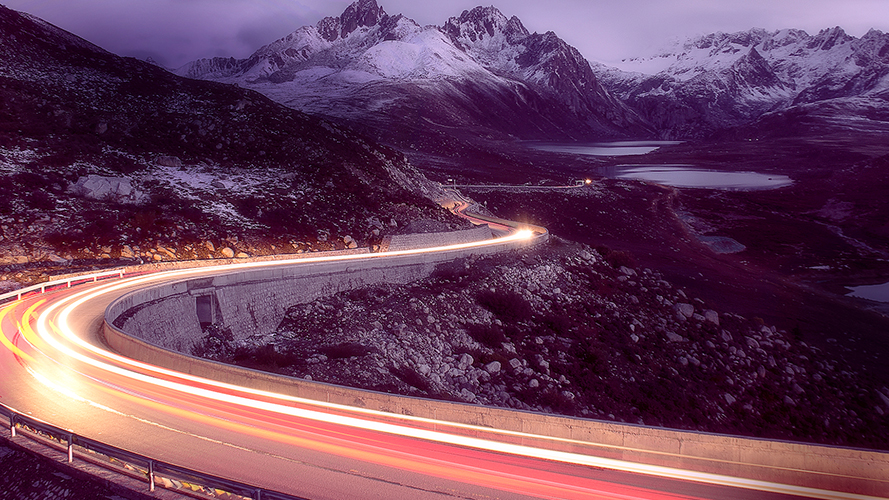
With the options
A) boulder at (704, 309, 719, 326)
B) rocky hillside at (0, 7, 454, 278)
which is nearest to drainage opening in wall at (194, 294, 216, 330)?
rocky hillside at (0, 7, 454, 278)

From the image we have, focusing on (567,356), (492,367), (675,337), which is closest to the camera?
(492,367)

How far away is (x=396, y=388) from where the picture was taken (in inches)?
842

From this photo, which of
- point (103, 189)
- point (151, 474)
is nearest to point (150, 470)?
point (151, 474)

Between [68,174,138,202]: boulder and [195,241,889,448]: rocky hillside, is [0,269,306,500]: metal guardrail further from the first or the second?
[68,174,138,202]: boulder

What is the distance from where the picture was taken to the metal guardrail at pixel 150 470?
823cm

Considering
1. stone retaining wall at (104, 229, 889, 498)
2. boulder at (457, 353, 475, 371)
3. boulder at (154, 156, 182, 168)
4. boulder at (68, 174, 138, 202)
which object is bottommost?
boulder at (457, 353, 475, 371)

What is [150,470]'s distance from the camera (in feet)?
28.9

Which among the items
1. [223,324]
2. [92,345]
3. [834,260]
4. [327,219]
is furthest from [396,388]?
[834,260]

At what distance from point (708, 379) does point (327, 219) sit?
2862cm

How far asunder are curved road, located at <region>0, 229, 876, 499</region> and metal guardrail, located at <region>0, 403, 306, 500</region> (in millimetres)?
600

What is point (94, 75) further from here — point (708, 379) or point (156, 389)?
point (708, 379)

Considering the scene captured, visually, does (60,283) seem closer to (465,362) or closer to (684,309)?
(465,362)

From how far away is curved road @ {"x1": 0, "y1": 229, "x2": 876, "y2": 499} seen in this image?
9477 millimetres

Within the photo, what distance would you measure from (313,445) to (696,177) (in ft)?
471
